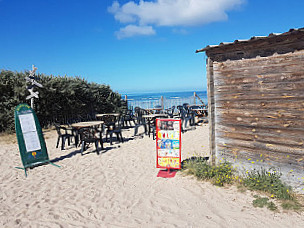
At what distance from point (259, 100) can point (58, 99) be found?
9.44 meters

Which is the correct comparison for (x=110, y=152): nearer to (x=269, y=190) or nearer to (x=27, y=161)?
(x=27, y=161)

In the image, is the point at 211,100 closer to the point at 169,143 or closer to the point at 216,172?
the point at 169,143

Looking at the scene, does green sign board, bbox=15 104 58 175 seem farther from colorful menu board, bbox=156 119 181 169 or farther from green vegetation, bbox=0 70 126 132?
green vegetation, bbox=0 70 126 132

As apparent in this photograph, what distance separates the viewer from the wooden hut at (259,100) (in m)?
3.47

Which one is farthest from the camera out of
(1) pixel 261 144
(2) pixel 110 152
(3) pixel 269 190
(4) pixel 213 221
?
(2) pixel 110 152

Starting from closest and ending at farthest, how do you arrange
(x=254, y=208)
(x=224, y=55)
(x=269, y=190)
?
(x=254, y=208) < (x=269, y=190) < (x=224, y=55)

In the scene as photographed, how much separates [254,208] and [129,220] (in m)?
1.87

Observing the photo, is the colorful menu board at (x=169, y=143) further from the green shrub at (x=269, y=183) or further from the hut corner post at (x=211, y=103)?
the green shrub at (x=269, y=183)

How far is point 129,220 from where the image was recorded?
3160 mm

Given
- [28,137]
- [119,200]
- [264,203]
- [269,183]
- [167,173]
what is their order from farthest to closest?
[28,137] → [167,173] → [119,200] → [269,183] → [264,203]

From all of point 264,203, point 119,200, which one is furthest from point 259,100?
point 119,200

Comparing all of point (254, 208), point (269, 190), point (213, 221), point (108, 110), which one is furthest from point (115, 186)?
point (108, 110)

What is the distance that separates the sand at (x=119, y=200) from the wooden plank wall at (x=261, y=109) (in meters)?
0.84

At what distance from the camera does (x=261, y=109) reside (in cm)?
381
